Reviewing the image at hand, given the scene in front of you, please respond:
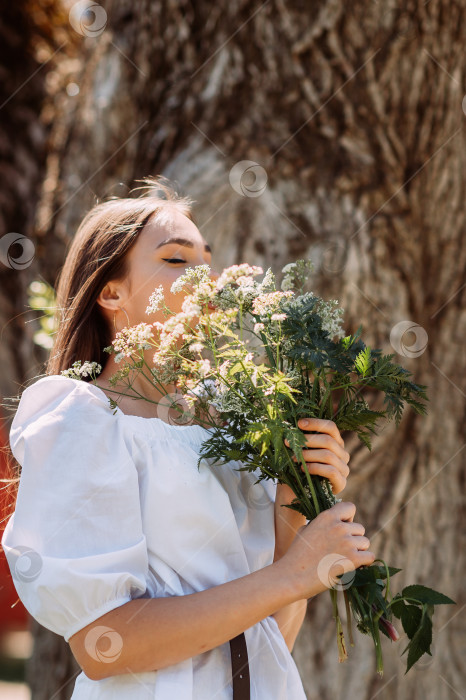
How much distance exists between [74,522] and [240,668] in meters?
0.53

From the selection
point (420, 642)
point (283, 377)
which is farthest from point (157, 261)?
point (420, 642)

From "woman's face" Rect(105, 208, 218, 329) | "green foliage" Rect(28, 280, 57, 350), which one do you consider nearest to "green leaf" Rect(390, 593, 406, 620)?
"woman's face" Rect(105, 208, 218, 329)

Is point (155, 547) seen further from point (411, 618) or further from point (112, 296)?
point (112, 296)

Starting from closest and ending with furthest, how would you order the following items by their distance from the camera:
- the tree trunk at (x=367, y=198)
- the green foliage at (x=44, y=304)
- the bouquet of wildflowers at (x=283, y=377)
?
the bouquet of wildflowers at (x=283, y=377), the tree trunk at (x=367, y=198), the green foliage at (x=44, y=304)

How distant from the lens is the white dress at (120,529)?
1538 mm

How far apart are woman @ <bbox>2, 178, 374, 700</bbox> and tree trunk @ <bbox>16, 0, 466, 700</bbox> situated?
1007 millimetres

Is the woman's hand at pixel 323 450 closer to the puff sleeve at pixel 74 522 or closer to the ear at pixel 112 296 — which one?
the puff sleeve at pixel 74 522

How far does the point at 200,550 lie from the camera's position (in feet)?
5.71

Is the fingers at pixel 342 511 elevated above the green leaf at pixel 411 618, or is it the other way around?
the fingers at pixel 342 511

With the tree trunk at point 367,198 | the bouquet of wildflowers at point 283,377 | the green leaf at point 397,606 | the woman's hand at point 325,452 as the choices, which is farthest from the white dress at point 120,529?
the tree trunk at point 367,198

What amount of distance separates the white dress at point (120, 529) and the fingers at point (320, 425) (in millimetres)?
246

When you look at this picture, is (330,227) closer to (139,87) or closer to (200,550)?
(139,87)

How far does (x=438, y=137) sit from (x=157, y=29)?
1.29m

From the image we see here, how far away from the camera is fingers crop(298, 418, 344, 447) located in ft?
5.56
